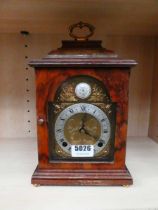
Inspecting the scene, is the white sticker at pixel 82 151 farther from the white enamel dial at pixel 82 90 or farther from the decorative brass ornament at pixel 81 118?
the white enamel dial at pixel 82 90

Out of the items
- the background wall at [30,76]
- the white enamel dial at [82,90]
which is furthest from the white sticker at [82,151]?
the background wall at [30,76]

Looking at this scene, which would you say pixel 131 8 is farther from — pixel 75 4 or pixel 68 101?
pixel 68 101

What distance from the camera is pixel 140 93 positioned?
1027mm

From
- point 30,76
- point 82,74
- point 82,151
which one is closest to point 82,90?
point 82,74

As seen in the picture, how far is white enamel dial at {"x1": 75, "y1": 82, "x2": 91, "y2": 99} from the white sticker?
124mm

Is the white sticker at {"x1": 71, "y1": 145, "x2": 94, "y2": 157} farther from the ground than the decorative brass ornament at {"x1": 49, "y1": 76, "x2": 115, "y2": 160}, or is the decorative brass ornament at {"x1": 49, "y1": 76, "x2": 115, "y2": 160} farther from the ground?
the decorative brass ornament at {"x1": 49, "y1": 76, "x2": 115, "y2": 160}

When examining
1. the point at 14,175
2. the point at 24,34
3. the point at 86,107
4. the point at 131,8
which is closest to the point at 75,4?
the point at 131,8

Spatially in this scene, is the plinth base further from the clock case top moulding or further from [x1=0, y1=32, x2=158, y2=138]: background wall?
[x1=0, y1=32, x2=158, y2=138]: background wall

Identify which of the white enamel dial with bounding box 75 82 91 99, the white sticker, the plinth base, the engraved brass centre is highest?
the white enamel dial with bounding box 75 82 91 99

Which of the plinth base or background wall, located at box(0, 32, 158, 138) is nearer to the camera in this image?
the plinth base

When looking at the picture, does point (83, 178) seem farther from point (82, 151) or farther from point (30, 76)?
point (30, 76)

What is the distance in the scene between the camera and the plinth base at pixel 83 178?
0.59m

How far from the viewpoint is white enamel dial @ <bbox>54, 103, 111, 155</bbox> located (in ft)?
1.98

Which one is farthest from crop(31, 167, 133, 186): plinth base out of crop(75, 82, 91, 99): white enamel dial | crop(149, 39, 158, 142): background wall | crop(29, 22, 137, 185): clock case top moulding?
crop(149, 39, 158, 142): background wall
